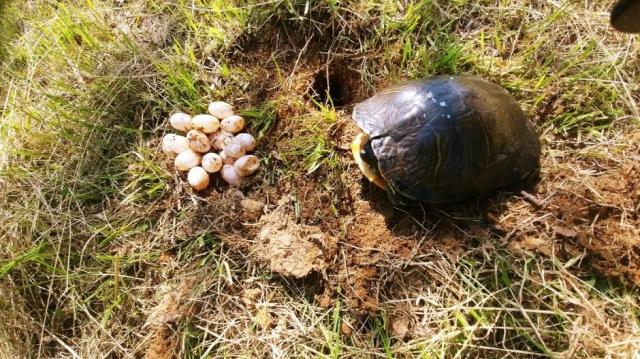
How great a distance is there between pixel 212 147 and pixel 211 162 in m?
0.14

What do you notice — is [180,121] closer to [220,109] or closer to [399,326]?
[220,109]

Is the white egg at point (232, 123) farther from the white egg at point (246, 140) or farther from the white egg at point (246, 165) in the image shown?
the white egg at point (246, 165)

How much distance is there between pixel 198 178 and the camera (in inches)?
81.4

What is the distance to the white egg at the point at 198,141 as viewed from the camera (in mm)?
2111

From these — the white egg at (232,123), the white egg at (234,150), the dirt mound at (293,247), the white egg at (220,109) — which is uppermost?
the white egg at (220,109)

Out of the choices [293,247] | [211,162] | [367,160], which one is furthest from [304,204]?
[211,162]

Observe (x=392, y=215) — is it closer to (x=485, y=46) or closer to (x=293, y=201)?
(x=293, y=201)

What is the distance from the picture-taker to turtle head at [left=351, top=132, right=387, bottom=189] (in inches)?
77.5

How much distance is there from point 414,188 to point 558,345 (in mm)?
789

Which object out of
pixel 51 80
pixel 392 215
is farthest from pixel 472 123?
pixel 51 80

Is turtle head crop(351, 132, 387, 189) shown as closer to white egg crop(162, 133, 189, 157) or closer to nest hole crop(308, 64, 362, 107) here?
nest hole crop(308, 64, 362, 107)

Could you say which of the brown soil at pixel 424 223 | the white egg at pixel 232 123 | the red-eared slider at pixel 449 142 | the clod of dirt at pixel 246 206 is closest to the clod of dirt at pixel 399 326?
the brown soil at pixel 424 223

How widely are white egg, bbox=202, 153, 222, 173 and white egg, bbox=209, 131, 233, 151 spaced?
0.24 feet

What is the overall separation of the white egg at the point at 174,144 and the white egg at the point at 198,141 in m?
0.03
